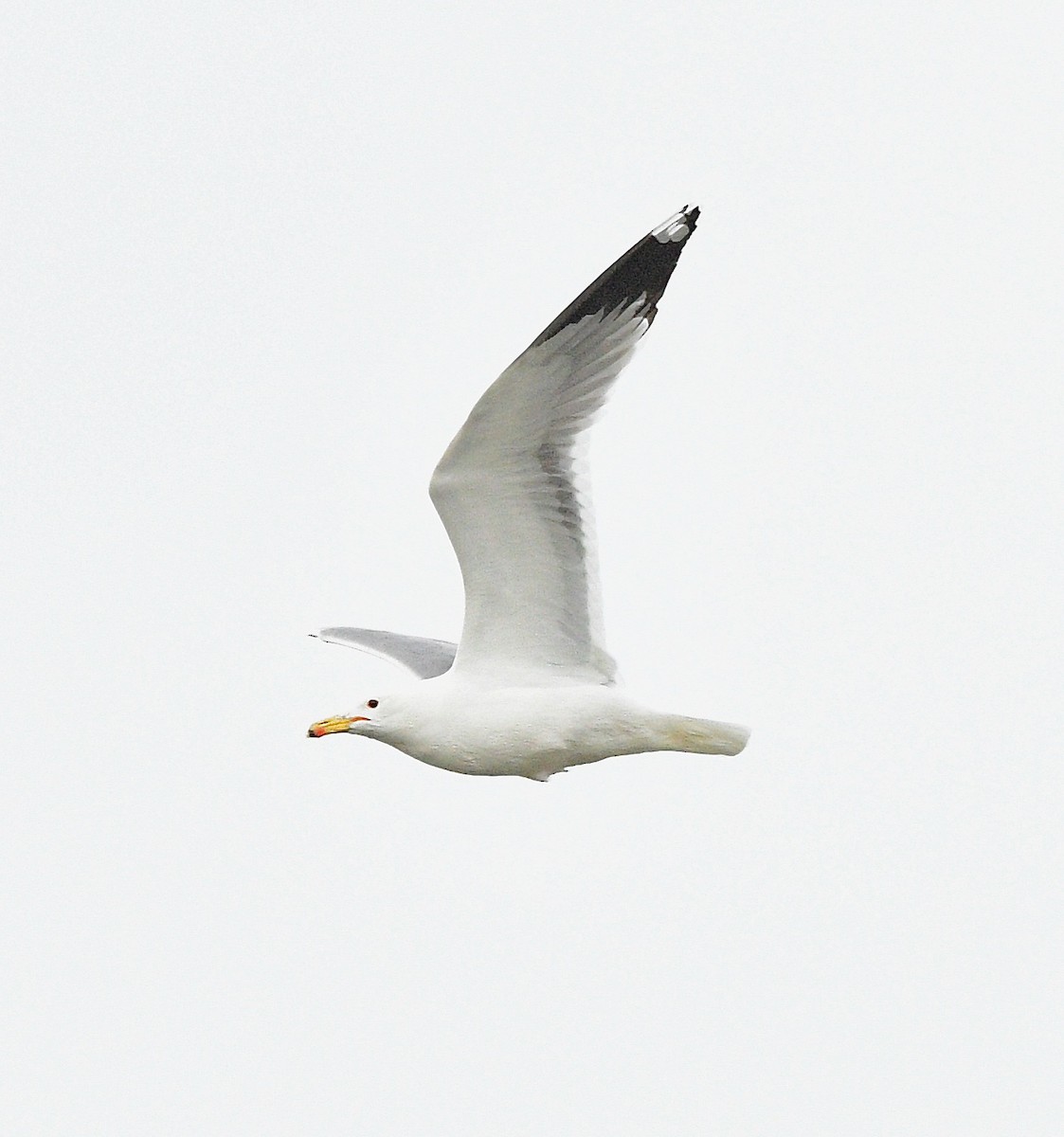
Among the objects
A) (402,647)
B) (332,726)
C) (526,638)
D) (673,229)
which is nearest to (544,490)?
(526,638)

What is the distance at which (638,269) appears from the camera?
32.5 feet

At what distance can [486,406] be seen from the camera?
9.96m

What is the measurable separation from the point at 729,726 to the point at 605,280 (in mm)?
2209

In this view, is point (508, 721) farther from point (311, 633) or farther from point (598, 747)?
point (311, 633)

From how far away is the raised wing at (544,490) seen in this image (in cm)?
991

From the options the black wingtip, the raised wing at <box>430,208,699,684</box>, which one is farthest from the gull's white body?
the black wingtip

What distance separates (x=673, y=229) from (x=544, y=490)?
131 cm

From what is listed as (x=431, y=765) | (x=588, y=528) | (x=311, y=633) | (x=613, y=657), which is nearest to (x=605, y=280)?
(x=588, y=528)

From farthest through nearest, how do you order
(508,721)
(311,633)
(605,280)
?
1. (311,633)
2. (508,721)
3. (605,280)

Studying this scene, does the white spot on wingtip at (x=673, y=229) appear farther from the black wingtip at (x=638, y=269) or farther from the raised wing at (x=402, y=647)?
the raised wing at (x=402, y=647)

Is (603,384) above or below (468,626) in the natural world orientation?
above

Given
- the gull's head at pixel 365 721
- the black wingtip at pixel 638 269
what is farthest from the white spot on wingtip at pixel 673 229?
the gull's head at pixel 365 721

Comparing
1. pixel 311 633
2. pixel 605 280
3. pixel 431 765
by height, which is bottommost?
pixel 431 765

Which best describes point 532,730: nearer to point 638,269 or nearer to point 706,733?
point 706,733
